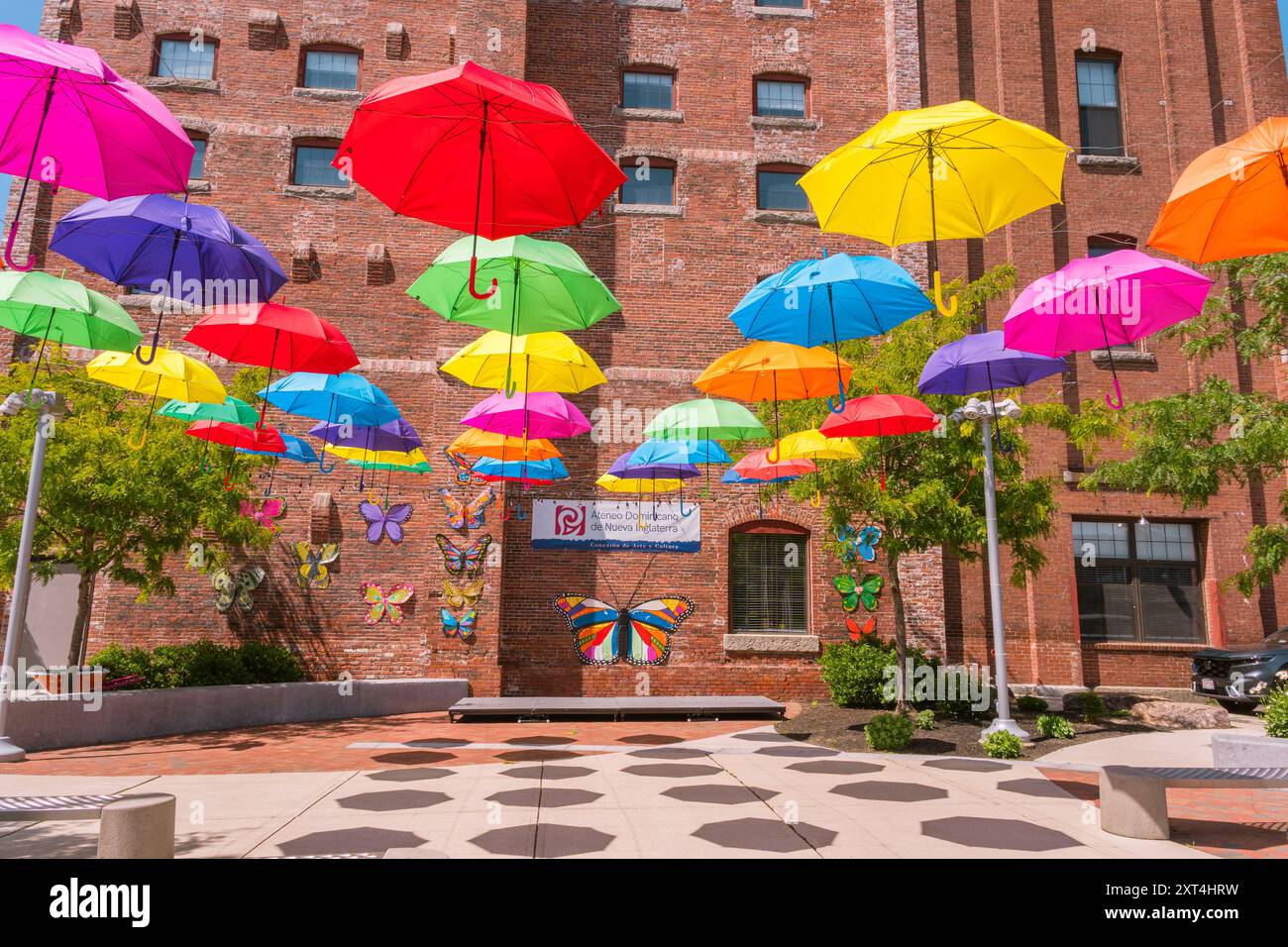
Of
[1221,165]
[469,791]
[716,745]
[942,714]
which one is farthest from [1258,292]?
[469,791]

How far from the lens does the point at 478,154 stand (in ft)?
22.2

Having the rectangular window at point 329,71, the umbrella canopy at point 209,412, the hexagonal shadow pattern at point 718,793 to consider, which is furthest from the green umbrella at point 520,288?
the rectangular window at point 329,71

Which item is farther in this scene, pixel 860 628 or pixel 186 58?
pixel 186 58

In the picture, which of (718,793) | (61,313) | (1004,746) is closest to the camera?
(718,793)

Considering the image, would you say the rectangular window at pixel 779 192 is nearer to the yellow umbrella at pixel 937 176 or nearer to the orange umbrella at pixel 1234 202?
the yellow umbrella at pixel 937 176

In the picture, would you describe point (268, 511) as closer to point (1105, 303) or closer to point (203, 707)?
point (203, 707)

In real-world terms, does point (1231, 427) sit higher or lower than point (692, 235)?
lower

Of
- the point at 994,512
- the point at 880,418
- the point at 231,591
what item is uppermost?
the point at 880,418

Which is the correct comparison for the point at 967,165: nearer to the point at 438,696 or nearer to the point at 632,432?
the point at 632,432

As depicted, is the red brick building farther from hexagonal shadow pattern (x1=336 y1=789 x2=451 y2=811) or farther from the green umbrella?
hexagonal shadow pattern (x1=336 y1=789 x2=451 y2=811)

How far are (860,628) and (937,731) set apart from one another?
518cm

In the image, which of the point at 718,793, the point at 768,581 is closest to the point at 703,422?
the point at 718,793

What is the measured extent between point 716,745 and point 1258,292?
33.1ft

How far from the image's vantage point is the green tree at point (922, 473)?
12.6 metres
